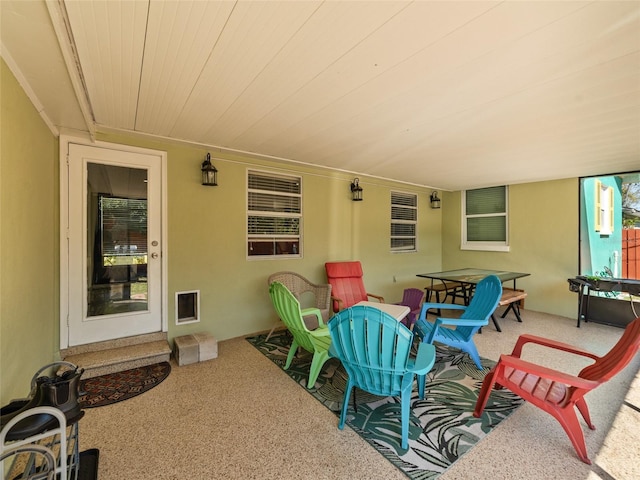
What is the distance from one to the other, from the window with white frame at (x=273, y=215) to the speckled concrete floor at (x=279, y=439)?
75.5 inches

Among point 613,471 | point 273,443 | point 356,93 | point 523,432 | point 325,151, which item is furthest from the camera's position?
point 325,151

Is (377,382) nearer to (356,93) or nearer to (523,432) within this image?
(523,432)

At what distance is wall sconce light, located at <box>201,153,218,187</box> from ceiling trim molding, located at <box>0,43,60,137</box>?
139 cm

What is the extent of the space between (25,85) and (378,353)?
3043mm

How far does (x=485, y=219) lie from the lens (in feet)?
20.4

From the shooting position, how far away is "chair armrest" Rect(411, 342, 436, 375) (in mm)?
1886

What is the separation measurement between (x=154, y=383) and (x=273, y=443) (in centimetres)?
148

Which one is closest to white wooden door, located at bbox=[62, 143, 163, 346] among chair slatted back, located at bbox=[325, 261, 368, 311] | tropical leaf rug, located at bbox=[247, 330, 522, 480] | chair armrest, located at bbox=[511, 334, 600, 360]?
tropical leaf rug, located at bbox=[247, 330, 522, 480]

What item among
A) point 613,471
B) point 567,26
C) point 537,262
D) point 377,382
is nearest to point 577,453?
point 613,471

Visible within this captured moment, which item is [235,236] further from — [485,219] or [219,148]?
[485,219]

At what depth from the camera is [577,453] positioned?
5.96 ft

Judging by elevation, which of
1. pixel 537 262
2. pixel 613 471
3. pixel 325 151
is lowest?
pixel 613 471

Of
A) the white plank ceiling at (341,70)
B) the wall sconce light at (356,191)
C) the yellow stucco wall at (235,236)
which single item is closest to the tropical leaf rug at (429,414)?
the yellow stucco wall at (235,236)

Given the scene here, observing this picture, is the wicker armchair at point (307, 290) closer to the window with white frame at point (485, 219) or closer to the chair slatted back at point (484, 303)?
the chair slatted back at point (484, 303)
